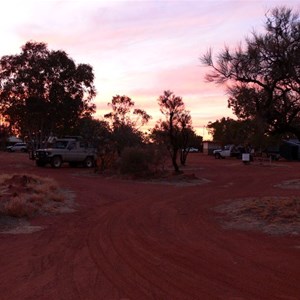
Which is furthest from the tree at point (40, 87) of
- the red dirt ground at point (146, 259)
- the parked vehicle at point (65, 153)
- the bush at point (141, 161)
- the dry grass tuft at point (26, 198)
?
the red dirt ground at point (146, 259)

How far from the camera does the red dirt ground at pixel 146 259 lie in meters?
7.25

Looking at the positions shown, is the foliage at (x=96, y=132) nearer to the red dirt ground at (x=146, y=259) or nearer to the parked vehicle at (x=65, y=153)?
the parked vehicle at (x=65, y=153)

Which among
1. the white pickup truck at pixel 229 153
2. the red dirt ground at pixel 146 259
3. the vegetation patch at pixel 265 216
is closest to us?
the red dirt ground at pixel 146 259

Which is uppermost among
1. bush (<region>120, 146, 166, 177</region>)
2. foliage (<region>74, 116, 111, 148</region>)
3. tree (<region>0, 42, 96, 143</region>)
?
tree (<region>0, 42, 96, 143</region>)

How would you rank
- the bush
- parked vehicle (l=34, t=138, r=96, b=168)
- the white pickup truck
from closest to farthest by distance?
the bush < parked vehicle (l=34, t=138, r=96, b=168) < the white pickup truck

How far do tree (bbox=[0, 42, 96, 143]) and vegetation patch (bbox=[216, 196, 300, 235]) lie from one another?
2974 centimetres

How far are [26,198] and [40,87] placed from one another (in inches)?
1097

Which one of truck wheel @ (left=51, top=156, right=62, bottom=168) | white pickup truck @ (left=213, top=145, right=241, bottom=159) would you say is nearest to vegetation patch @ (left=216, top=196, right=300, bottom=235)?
truck wheel @ (left=51, top=156, right=62, bottom=168)

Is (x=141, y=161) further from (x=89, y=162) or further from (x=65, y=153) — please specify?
(x=89, y=162)

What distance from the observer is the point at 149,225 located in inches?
542

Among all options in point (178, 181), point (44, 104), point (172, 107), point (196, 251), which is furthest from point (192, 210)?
point (44, 104)

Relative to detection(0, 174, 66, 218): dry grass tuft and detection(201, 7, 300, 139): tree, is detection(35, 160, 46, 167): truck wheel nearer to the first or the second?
detection(0, 174, 66, 218): dry grass tuft

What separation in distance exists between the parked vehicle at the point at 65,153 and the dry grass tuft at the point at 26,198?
1623 centimetres

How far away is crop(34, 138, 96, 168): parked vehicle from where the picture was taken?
41.5 metres
